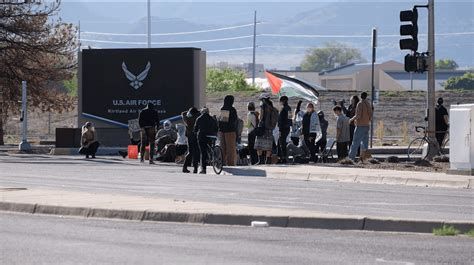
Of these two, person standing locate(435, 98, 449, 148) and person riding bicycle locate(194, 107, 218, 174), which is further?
person standing locate(435, 98, 449, 148)

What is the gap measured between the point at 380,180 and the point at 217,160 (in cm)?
434

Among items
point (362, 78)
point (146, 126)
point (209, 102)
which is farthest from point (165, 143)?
point (362, 78)

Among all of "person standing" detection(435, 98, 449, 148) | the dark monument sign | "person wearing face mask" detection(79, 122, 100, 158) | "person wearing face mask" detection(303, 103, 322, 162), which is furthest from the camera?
the dark monument sign

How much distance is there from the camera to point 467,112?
26.6 meters

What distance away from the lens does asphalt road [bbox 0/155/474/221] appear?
A: 18.9 meters

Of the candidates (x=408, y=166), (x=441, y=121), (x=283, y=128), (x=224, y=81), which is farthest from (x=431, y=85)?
(x=224, y=81)

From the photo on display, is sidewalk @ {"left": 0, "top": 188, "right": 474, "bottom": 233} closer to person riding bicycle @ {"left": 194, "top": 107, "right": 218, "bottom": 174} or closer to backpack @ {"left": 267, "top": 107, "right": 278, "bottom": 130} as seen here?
person riding bicycle @ {"left": 194, "top": 107, "right": 218, "bottom": 174}

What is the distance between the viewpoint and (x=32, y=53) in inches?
1965

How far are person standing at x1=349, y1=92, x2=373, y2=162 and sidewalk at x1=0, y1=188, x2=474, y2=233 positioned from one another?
37.3 feet

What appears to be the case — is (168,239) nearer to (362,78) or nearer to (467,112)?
(467,112)

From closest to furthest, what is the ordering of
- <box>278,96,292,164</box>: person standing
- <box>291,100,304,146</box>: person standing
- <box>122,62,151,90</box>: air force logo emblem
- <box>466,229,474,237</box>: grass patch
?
1. <box>466,229,474,237</box>: grass patch
2. <box>278,96,292,164</box>: person standing
3. <box>291,100,304,146</box>: person standing
4. <box>122,62,151,90</box>: air force logo emblem

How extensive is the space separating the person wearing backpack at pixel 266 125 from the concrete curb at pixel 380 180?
224 cm

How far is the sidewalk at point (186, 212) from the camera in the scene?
625 inches

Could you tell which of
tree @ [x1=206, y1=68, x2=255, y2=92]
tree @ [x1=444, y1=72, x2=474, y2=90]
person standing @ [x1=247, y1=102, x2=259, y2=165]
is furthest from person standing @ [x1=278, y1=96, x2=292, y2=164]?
tree @ [x1=444, y1=72, x2=474, y2=90]
